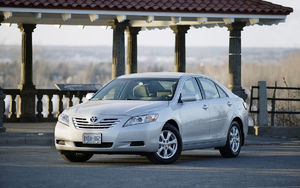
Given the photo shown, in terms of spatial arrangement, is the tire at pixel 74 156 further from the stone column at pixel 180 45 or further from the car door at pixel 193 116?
the stone column at pixel 180 45

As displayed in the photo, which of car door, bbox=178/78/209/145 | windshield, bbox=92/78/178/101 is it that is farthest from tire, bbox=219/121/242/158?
windshield, bbox=92/78/178/101

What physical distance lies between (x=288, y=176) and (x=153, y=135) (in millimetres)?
2454

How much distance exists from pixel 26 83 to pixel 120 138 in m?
13.2

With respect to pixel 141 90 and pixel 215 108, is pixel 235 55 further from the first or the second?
pixel 141 90

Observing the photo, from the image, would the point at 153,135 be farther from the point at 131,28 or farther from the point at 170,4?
the point at 131,28

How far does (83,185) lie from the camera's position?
10953 mm

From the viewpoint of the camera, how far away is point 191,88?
50.3ft

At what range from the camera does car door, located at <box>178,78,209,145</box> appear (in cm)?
1462

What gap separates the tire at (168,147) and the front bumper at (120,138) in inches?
7.2

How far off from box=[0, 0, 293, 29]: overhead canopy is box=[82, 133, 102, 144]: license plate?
760 centimetres

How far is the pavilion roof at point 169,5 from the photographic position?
20844 mm

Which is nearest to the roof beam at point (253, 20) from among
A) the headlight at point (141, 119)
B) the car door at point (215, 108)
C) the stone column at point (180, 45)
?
the stone column at point (180, 45)

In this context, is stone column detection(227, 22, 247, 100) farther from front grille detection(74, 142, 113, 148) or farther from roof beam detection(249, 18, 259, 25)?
front grille detection(74, 142, 113, 148)

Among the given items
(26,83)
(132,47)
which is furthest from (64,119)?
(132,47)
